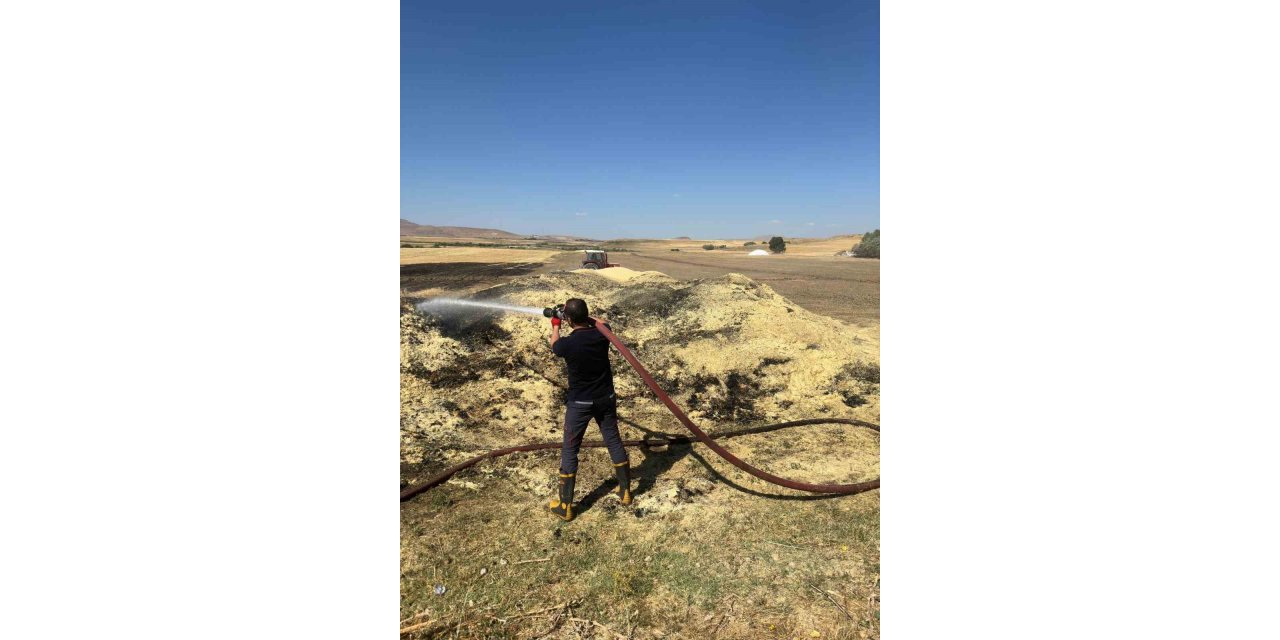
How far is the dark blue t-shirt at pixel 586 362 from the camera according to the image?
4.20 m

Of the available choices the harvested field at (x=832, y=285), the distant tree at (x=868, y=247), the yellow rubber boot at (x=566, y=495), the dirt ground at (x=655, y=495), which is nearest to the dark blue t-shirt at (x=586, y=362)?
the yellow rubber boot at (x=566, y=495)

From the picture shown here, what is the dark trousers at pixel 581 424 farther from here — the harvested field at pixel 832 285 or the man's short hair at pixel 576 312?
the harvested field at pixel 832 285

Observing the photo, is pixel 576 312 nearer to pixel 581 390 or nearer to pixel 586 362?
pixel 586 362

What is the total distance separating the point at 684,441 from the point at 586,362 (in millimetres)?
2284

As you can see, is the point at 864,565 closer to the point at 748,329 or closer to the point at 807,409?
the point at 807,409

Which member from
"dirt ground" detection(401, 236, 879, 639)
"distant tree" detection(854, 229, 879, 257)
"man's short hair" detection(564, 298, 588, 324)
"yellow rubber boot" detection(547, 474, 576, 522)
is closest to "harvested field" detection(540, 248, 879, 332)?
"distant tree" detection(854, 229, 879, 257)

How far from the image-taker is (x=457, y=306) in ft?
35.5

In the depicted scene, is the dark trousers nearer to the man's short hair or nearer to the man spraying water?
the man spraying water

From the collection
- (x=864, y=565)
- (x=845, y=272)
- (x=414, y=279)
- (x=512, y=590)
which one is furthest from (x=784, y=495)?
(x=845, y=272)

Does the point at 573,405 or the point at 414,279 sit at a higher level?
the point at 414,279

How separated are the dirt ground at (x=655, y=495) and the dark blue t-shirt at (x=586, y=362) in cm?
106

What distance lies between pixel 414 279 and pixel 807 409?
22733 mm

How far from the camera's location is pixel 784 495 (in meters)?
4.73

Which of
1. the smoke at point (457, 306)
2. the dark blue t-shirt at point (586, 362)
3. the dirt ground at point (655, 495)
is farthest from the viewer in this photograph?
the smoke at point (457, 306)
